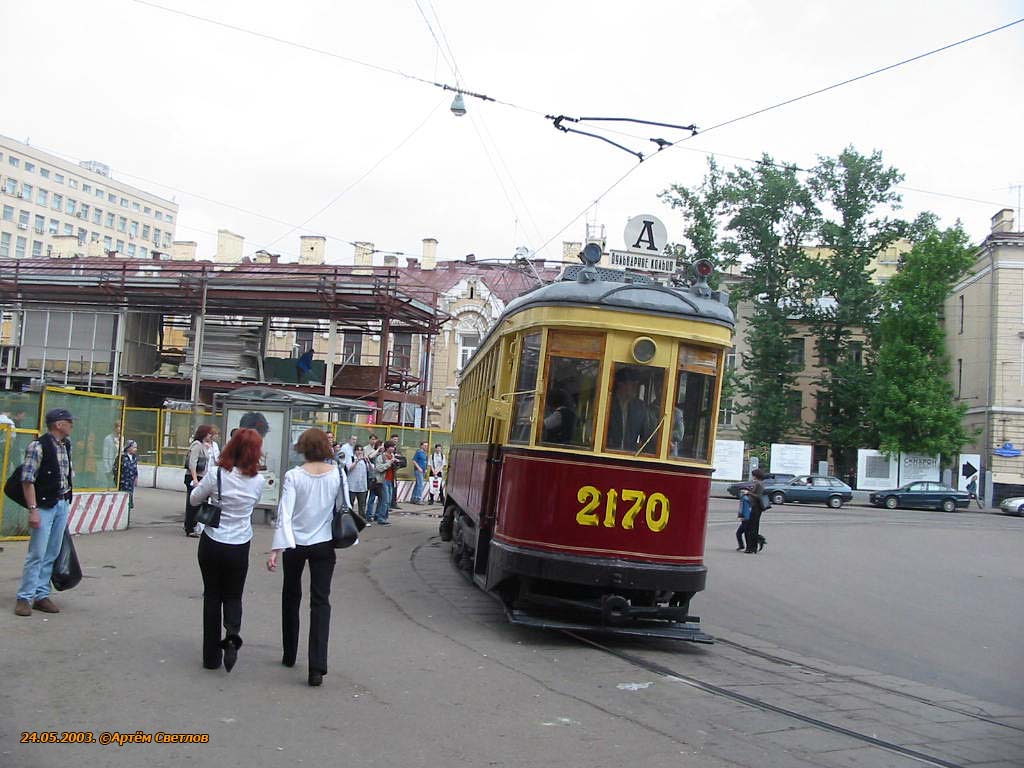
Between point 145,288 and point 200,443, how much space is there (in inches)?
831

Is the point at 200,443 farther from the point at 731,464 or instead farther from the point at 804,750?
the point at 731,464

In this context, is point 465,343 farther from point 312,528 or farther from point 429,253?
point 312,528

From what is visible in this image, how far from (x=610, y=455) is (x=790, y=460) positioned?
140 ft

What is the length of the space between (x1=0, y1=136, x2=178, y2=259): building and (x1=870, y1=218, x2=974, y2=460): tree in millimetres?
60962

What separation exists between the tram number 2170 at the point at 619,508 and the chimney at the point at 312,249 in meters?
55.5

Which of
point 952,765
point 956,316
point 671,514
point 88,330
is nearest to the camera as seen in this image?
point 952,765

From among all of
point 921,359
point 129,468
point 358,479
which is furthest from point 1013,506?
point 129,468

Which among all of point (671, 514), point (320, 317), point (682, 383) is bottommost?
point (671, 514)

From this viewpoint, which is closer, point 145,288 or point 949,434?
point 145,288

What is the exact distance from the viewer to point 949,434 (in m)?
47.8

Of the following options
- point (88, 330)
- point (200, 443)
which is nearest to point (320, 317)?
point (88, 330)

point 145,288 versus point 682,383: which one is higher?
point 145,288

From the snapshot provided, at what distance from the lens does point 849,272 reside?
5256 centimetres

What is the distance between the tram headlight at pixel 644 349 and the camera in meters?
8.93
